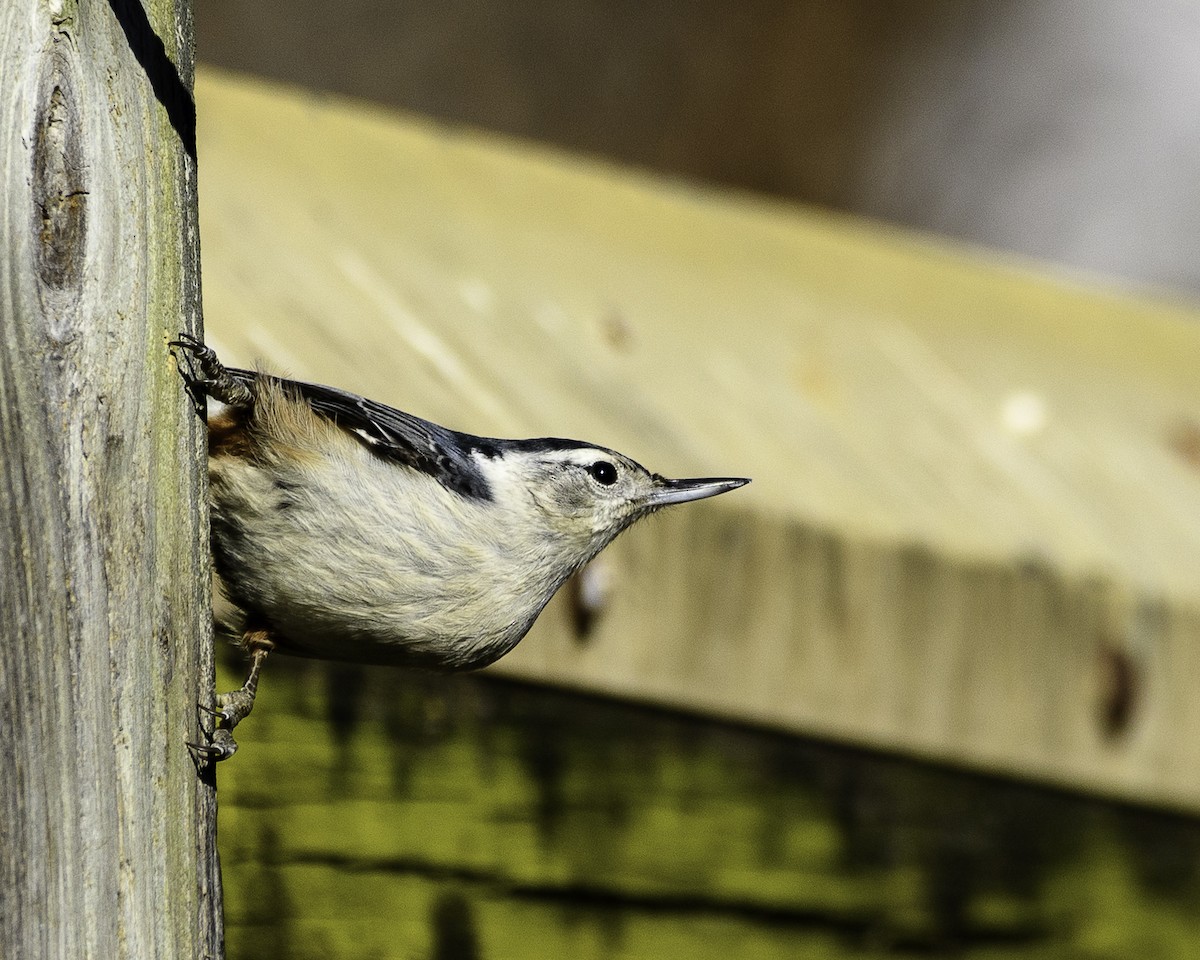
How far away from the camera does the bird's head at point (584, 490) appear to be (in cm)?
263

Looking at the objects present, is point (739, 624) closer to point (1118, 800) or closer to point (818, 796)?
point (818, 796)

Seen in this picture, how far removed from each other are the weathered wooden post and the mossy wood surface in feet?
2.06

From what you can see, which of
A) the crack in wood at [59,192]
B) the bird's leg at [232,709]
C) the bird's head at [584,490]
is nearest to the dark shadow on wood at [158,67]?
the crack in wood at [59,192]

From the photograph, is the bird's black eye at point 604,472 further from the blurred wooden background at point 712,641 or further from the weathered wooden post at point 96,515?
the weathered wooden post at point 96,515

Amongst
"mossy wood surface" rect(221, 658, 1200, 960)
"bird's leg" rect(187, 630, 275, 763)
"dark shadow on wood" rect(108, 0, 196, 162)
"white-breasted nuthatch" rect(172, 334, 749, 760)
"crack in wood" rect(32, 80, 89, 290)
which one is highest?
"dark shadow on wood" rect(108, 0, 196, 162)

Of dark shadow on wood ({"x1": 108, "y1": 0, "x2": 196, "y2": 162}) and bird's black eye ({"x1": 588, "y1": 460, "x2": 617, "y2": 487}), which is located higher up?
dark shadow on wood ({"x1": 108, "y1": 0, "x2": 196, "y2": 162})

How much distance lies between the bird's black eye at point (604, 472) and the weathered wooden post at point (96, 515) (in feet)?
3.24

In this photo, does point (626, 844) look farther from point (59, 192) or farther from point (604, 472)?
point (59, 192)

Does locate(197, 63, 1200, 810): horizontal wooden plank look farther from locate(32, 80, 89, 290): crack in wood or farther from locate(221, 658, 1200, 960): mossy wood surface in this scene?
locate(32, 80, 89, 290): crack in wood

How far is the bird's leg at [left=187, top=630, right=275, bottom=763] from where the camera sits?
5.78ft

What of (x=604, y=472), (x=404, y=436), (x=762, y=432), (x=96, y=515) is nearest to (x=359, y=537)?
(x=404, y=436)

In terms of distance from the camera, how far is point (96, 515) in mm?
1662

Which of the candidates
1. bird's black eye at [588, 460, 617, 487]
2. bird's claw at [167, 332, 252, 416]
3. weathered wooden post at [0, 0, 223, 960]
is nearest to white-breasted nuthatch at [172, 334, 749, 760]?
bird's black eye at [588, 460, 617, 487]

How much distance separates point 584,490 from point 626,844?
1.97 ft
